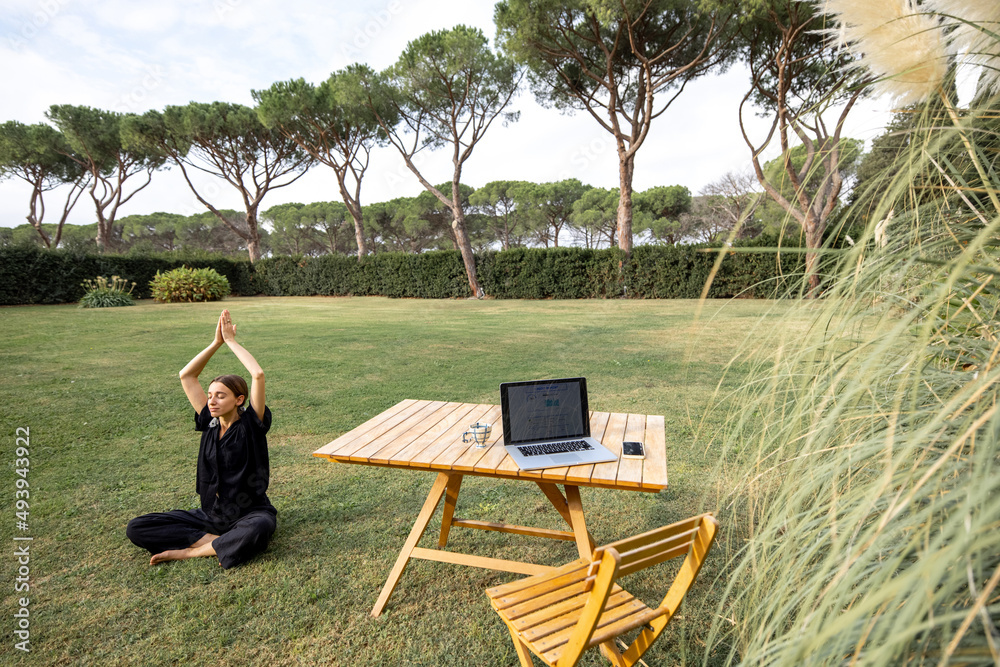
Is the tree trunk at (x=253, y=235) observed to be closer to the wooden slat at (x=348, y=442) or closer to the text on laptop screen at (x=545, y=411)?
the wooden slat at (x=348, y=442)

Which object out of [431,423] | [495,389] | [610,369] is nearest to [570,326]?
[610,369]

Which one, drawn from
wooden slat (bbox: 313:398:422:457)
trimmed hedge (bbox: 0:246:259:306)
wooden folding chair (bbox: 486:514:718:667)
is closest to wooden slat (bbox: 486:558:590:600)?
wooden folding chair (bbox: 486:514:718:667)

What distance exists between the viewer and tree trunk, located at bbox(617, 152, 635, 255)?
1852cm

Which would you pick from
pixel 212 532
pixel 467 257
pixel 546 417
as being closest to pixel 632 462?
pixel 546 417

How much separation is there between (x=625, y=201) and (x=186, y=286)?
1582 centimetres

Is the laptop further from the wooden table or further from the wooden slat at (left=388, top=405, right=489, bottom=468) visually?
the wooden slat at (left=388, top=405, right=489, bottom=468)

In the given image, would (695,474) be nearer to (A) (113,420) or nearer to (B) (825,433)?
(B) (825,433)

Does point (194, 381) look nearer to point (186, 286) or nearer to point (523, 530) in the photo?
point (523, 530)

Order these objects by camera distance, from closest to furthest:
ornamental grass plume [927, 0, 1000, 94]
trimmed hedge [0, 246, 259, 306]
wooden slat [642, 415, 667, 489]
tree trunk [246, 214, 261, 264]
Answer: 1. ornamental grass plume [927, 0, 1000, 94]
2. wooden slat [642, 415, 667, 489]
3. trimmed hedge [0, 246, 259, 306]
4. tree trunk [246, 214, 261, 264]

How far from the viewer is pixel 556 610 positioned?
1747 mm

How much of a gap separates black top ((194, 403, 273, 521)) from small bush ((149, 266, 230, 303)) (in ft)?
59.6

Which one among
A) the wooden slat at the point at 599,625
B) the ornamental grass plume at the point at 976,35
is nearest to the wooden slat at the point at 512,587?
the wooden slat at the point at 599,625

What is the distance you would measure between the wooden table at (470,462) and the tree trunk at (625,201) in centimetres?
1642

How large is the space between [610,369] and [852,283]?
5.88 m
